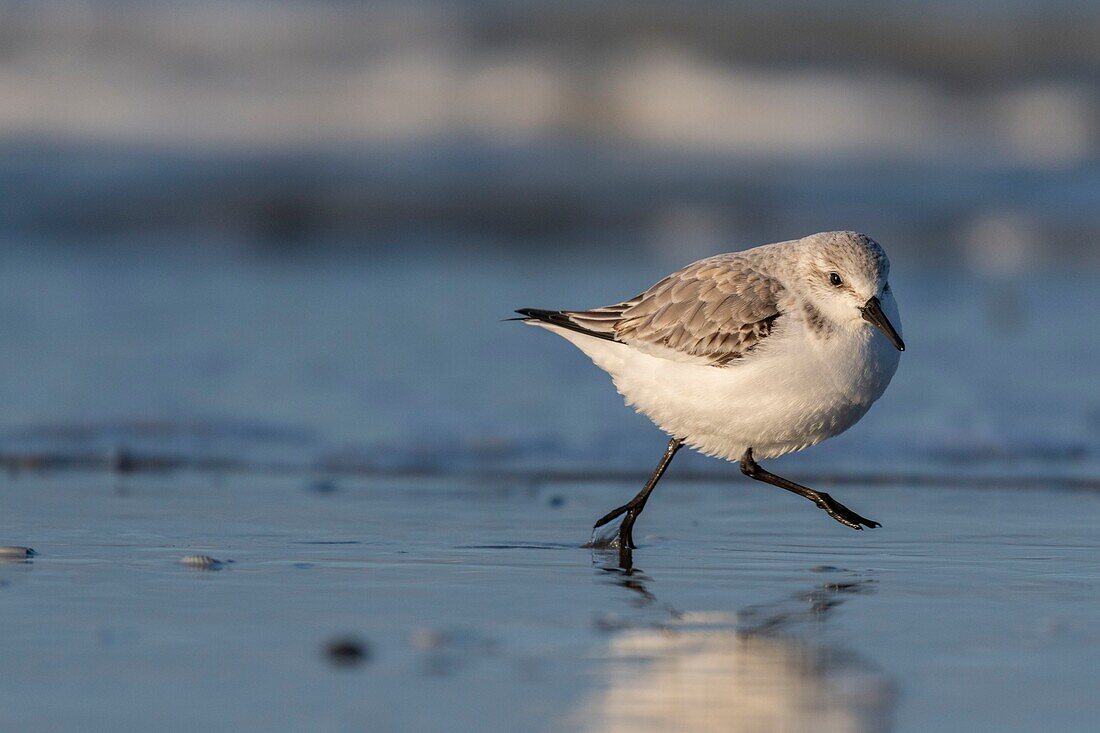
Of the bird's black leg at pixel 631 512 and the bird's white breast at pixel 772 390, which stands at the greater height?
the bird's white breast at pixel 772 390

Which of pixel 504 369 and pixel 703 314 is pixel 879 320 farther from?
pixel 504 369

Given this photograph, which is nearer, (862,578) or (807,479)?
(862,578)

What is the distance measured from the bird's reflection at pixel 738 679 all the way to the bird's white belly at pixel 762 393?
0.99m

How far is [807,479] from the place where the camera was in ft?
24.4

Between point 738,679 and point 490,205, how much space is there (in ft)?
42.3

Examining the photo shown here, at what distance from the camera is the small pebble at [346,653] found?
4137 millimetres

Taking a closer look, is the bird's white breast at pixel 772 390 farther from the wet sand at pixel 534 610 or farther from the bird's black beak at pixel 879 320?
the wet sand at pixel 534 610

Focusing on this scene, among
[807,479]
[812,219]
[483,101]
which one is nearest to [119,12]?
[483,101]

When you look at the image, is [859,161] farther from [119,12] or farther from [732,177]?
[119,12]

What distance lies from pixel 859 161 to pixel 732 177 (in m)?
1.96

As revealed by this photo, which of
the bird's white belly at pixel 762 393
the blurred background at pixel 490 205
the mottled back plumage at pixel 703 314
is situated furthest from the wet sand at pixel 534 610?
the blurred background at pixel 490 205

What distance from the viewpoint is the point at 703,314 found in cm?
604

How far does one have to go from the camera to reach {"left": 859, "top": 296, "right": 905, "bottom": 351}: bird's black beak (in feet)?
18.4

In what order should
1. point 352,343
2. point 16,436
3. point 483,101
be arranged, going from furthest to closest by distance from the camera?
point 483,101 → point 352,343 → point 16,436
